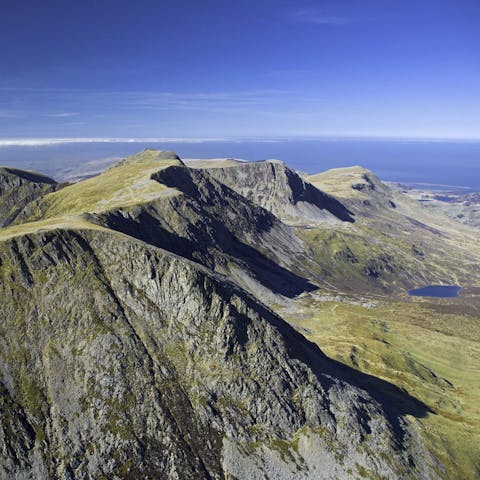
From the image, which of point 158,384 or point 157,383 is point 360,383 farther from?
point 157,383

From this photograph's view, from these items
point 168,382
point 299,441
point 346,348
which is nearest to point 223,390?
point 168,382

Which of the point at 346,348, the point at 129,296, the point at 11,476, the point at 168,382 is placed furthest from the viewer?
the point at 346,348

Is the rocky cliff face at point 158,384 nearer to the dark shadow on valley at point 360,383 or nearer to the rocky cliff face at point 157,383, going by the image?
the rocky cliff face at point 157,383

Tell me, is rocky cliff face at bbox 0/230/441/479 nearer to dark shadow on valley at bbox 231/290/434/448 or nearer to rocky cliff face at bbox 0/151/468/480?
rocky cliff face at bbox 0/151/468/480

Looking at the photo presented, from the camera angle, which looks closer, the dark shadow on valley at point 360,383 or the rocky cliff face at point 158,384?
the rocky cliff face at point 158,384

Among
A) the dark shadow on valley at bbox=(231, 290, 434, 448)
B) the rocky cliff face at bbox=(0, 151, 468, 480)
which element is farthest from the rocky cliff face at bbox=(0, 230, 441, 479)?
the dark shadow on valley at bbox=(231, 290, 434, 448)

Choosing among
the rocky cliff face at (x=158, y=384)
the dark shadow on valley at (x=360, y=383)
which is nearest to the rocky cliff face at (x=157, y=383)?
the rocky cliff face at (x=158, y=384)

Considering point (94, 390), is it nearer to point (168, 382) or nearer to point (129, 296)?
point (168, 382)

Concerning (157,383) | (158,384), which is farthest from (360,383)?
(157,383)
